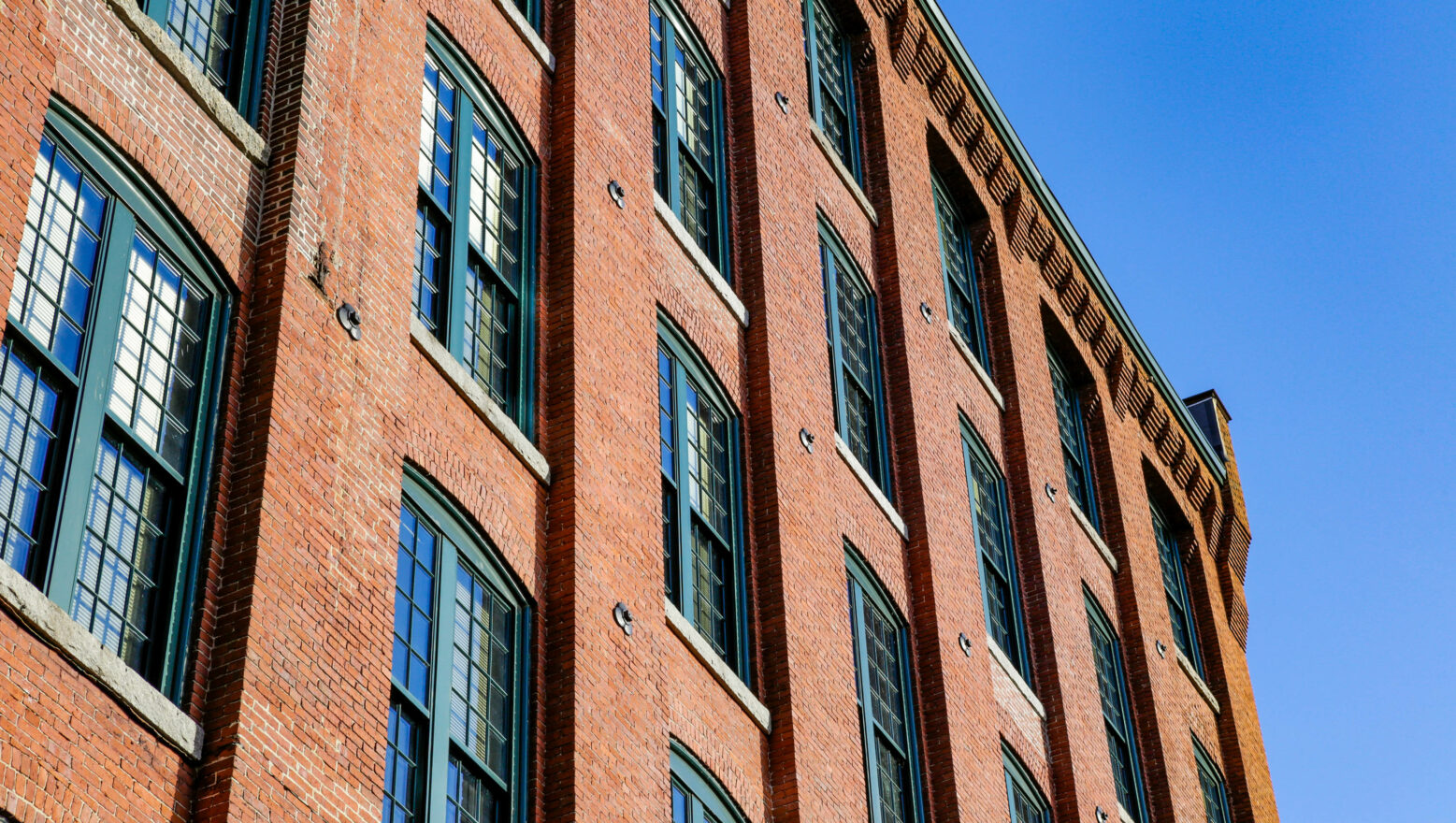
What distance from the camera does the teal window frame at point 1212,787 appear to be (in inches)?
1160

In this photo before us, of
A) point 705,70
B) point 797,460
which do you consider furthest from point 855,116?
point 797,460

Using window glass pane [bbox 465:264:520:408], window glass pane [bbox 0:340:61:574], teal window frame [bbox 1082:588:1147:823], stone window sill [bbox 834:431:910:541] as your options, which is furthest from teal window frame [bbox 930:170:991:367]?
window glass pane [bbox 0:340:61:574]

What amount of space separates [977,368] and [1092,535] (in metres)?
3.67

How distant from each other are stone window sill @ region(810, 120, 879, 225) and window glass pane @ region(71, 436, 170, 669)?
1336 cm

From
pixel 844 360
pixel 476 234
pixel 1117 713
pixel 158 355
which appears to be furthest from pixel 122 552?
pixel 1117 713

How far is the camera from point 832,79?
997 inches

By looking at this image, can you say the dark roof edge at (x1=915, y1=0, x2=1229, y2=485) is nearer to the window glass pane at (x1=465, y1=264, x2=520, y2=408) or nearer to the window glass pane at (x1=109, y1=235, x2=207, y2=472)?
the window glass pane at (x1=465, y1=264, x2=520, y2=408)

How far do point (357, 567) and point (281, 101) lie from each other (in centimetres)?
339

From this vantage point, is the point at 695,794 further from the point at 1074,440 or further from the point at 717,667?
the point at 1074,440

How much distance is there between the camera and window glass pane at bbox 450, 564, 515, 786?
512 inches

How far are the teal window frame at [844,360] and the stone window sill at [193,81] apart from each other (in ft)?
30.8

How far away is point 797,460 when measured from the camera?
752 inches

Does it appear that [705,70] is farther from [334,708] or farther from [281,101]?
[334,708]

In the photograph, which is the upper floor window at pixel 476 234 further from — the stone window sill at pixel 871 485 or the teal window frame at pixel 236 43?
the stone window sill at pixel 871 485
